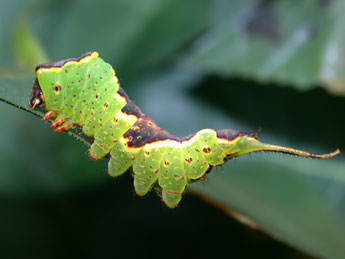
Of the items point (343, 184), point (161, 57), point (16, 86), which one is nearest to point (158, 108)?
point (161, 57)

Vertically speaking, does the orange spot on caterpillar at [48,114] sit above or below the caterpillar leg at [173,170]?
below

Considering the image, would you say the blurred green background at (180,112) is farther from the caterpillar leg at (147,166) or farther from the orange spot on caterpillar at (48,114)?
the orange spot on caterpillar at (48,114)

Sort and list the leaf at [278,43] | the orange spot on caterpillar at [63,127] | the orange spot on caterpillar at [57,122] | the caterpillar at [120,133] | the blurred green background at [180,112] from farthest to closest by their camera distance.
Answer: the leaf at [278,43], the blurred green background at [180,112], the caterpillar at [120,133], the orange spot on caterpillar at [57,122], the orange spot on caterpillar at [63,127]

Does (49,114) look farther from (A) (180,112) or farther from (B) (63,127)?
(A) (180,112)

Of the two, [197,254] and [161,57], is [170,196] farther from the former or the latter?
[161,57]

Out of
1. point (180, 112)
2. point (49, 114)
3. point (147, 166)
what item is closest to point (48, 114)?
point (49, 114)

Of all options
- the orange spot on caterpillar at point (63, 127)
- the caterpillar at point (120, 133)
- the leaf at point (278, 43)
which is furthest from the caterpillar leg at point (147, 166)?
the leaf at point (278, 43)

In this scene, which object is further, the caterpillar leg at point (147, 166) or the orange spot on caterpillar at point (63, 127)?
the caterpillar leg at point (147, 166)
